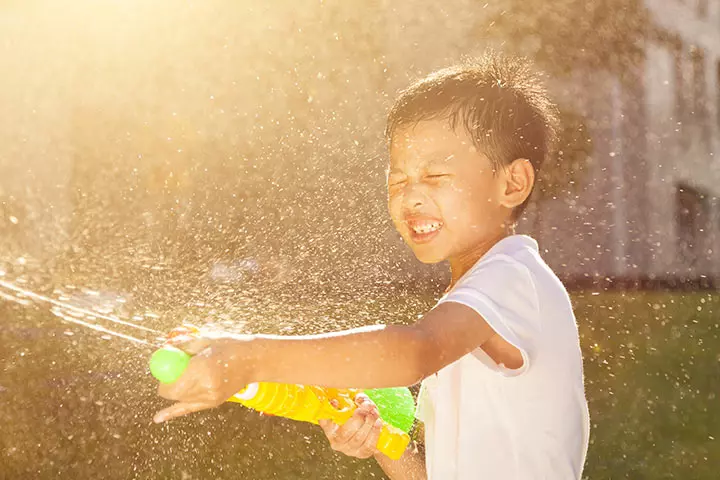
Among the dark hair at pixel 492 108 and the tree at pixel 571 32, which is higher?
the dark hair at pixel 492 108

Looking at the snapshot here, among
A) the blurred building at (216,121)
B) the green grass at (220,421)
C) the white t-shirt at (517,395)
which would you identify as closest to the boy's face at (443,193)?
the white t-shirt at (517,395)

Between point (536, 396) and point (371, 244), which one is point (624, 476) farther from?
point (371, 244)

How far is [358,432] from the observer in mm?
1781

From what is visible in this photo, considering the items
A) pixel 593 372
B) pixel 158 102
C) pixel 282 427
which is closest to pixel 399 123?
pixel 282 427

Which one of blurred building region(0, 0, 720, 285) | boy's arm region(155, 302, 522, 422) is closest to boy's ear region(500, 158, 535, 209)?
boy's arm region(155, 302, 522, 422)

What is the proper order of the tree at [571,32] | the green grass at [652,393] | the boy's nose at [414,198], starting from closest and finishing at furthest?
the boy's nose at [414,198]
the green grass at [652,393]
the tree at [571,32]

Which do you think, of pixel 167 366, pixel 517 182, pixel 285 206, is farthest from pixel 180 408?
pixel 285 206

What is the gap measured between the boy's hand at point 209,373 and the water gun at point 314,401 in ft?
0.04

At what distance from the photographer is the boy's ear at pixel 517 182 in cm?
171

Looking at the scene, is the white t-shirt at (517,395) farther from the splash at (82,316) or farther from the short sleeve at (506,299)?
the splash at (82,316)

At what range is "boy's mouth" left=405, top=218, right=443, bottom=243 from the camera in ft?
5.33

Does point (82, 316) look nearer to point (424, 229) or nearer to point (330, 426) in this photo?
point (330, 426)

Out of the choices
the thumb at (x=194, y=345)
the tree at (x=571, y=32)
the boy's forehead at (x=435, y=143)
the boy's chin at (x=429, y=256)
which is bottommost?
the tree at (x=571, y=32)

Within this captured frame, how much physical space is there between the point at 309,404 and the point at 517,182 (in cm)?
56
